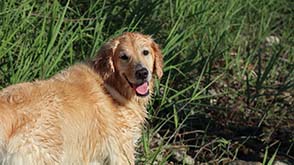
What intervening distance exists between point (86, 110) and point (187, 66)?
245cm

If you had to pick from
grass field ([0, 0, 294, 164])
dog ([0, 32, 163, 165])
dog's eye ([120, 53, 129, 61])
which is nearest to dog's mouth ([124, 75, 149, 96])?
dog ([0, 32, 163, 165])

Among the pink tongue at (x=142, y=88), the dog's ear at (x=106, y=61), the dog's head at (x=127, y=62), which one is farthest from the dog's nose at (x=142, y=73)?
the dog's ear at (x=106, y=61)

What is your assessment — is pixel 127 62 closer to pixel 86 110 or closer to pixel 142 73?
pixel 142 73

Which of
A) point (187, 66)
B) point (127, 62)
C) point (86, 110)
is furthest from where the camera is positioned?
point (187, 66)

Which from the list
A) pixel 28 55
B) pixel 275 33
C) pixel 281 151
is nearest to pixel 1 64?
pixel 28 55

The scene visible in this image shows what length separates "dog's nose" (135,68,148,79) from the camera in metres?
5.76

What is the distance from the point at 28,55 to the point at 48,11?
885mm

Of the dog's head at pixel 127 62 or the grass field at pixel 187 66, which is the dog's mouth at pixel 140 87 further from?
the grass field at pixel 187 66

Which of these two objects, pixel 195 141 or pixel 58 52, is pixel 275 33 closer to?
pixel 195 141

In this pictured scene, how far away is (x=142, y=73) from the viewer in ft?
18.9

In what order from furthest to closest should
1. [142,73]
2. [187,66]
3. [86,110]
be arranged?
1. [187,66]
2. [142,73]
3. [86,110]

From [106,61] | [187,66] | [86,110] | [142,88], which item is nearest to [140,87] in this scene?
[142,88]

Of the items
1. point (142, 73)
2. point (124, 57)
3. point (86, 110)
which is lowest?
point (86, 110)

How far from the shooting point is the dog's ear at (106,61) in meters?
5.88
